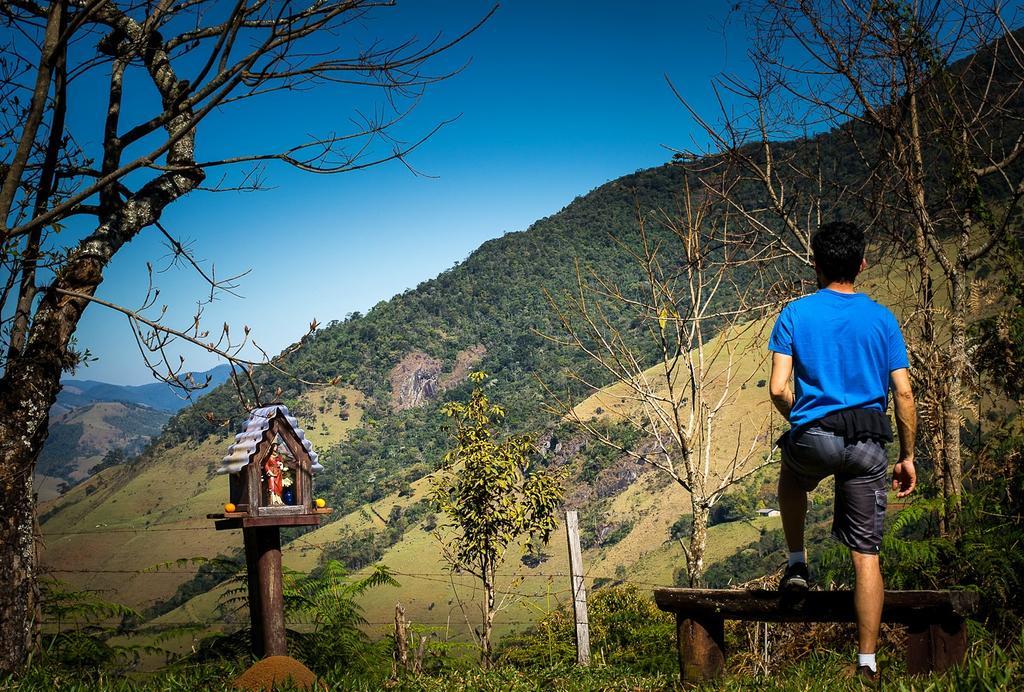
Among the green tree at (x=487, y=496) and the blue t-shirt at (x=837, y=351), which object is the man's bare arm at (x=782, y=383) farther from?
the green tree at (x=487, y=496)

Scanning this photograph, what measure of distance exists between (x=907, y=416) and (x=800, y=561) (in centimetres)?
77

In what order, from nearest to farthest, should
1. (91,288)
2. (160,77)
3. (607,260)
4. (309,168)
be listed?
(309,168) → (91,288) → (160,77) → (607,260)

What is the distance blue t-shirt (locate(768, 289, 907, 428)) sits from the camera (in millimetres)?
3176

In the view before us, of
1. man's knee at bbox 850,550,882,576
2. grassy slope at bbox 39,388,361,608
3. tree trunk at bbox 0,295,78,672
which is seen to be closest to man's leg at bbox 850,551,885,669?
man's knee at bbox 850,550,882,576

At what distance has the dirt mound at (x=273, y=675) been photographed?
4223 mm

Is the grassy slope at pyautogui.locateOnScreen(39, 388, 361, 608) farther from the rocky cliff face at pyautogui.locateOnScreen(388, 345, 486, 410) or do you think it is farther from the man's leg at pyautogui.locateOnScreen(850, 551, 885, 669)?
the man's leg at pyautogui.locateOnScreen(850, 551, 885, 669)

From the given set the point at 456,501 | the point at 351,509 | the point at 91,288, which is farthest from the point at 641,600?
the point at 351,509

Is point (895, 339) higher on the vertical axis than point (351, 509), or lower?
higher

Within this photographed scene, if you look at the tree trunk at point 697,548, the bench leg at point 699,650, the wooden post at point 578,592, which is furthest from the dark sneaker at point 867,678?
the wooden post at point 578,592

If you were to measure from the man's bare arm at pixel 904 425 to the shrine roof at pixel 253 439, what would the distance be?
4.36m

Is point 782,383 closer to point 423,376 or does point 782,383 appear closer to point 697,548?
point 697,548

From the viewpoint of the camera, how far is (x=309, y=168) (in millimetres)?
4887

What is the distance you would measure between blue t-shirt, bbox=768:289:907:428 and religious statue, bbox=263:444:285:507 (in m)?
4.46

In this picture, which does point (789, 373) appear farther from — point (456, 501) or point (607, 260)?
point (607, 260)
